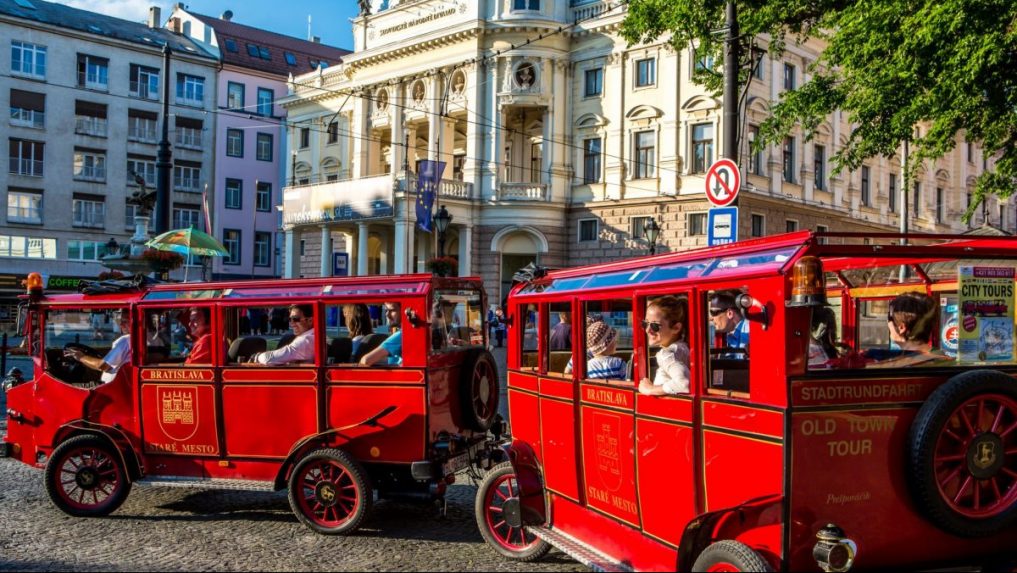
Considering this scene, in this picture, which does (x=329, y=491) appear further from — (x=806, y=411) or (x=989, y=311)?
(x=989, y=311)

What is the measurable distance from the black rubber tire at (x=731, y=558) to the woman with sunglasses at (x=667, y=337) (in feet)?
3.24

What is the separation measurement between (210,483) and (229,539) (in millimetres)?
807

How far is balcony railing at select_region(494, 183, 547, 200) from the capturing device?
132 feet

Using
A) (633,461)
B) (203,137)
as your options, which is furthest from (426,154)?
(633,461)

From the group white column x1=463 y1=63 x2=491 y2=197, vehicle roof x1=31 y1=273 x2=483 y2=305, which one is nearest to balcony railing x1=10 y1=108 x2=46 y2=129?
white column x1=463 y1=63 x2=491 y2=197

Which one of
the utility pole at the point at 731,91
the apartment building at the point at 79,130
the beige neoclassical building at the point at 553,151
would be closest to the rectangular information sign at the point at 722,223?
the utility pole at the point at 731,91

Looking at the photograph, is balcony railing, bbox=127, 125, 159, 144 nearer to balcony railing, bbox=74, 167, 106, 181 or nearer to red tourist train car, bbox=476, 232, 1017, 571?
balcony railing, bbox=74, 167, 106, 181

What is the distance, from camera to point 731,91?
39.3 ft

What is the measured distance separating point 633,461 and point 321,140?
47709 millimetres

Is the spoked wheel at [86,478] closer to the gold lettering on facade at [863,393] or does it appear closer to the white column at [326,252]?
the gold lettering on facade at [863,393]

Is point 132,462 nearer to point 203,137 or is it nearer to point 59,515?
point 59,515

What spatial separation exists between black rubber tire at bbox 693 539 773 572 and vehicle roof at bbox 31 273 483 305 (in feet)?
11.9

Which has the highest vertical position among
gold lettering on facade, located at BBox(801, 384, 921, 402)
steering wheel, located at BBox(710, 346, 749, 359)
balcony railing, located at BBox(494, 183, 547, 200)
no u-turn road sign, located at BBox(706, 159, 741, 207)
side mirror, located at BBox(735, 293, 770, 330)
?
balcony railing, located at BBox(494, 183, 547, 200)

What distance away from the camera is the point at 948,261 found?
479cm
